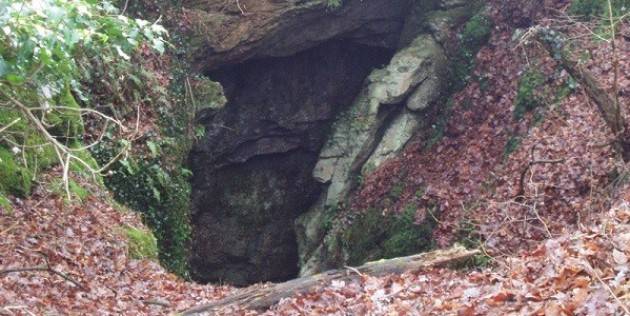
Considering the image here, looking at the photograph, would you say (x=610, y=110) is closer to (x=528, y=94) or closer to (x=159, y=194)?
(x=528, y=94)

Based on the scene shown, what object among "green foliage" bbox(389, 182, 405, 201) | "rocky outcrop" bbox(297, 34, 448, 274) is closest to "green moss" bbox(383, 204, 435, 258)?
"green foliage" bbox(389, 182, 405, 201)

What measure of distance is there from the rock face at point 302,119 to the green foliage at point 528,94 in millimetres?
2240

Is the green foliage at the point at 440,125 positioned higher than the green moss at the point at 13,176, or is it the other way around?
the green foliage at the point at 440,125

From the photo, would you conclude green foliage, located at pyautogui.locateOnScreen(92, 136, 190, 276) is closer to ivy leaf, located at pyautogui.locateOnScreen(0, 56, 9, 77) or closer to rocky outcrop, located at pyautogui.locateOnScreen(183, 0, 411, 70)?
rocky outcrop, located at pyautogui.locateOnScreen(183, 0, 411, 70)

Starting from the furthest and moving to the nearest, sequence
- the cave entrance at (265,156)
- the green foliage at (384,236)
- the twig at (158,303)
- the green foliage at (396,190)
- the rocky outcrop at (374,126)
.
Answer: the cave entrance at (265,156) < the rocky outcrop at (374,126) < the green foliage at (396,190) < the green foliage at (384,236) < the twig at (158,303)

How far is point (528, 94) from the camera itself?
38.5 feet

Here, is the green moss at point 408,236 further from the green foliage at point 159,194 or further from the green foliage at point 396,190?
the green foliage at point 159,194

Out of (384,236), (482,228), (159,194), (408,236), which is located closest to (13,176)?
(159,194)

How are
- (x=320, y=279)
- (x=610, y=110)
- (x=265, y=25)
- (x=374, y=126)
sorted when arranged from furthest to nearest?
(x=374, y=126) → (x=265, y=25) → (x=610, y=110) → (x=320, y=279)

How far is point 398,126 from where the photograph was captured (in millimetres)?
13945

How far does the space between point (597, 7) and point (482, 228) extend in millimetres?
5116

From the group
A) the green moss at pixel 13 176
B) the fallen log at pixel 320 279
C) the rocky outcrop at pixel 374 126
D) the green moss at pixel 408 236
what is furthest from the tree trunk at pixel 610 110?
the green moss at pixel 13 176

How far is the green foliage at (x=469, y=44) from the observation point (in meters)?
13.6

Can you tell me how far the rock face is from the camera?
13336mm
